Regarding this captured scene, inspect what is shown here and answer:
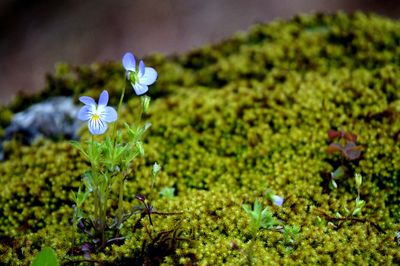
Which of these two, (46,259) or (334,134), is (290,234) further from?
(46,259)

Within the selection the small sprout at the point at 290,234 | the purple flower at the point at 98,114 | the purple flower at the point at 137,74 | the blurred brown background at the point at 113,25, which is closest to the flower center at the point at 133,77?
the purple flower at the point at 137,74

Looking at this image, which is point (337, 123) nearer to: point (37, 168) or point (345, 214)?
point (345, 214)

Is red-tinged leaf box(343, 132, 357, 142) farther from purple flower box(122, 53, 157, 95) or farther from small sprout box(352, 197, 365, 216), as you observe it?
purple flower box(122, 53, 157, 95)

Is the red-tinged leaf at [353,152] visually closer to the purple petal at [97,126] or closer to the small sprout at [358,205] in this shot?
the small sprout at [358,205]

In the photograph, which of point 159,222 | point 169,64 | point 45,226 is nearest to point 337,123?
point 159,222

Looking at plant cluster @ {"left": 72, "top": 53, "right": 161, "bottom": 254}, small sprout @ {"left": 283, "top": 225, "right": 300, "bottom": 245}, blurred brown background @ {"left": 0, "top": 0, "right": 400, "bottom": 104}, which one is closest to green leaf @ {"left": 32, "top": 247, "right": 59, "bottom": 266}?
plant cluster @ {"left": 72, "top": 53, "right": 161, "bottom": 254}

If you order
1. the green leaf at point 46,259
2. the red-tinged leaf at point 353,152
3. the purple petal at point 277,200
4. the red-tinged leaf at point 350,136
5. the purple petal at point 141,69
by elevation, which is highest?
the purple petal at point 141,69
